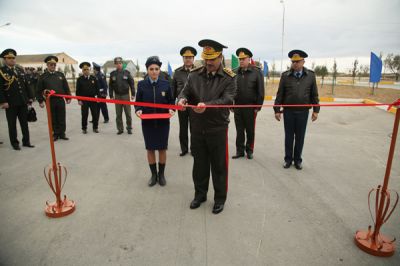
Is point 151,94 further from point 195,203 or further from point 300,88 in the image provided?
point 300,88

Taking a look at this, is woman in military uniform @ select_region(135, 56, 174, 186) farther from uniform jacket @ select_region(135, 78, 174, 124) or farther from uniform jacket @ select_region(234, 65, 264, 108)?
uniform jacket @ select_region(234, 65, 264, 108)

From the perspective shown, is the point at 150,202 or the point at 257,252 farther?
the point at 150,202

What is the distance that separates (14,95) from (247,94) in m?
5.28

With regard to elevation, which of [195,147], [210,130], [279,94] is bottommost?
[195,147]

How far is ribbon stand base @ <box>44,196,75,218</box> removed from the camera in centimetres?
346

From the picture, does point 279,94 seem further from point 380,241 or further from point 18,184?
point 18,184

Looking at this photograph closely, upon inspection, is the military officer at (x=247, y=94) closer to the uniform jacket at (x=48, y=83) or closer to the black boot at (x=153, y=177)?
the black boot at (x=153, y=177)

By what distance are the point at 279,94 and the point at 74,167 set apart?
4.23m

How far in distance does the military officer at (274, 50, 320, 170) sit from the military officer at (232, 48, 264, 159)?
0.53 metres

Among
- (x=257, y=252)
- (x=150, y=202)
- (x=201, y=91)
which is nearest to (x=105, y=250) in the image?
(x=150, y=202)

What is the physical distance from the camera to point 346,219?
345 cm

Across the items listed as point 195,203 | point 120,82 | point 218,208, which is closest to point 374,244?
point 218,208

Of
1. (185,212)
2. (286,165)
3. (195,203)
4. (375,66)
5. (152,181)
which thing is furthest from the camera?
(375,66)

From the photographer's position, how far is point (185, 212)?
363 cm
